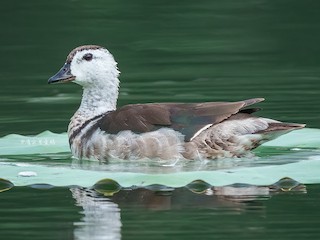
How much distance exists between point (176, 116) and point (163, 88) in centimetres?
500

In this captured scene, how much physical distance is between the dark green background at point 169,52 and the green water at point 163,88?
2 cm

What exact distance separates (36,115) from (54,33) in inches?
289

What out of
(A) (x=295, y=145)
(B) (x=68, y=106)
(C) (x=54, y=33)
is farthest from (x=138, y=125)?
(C) (x=54, y=33)

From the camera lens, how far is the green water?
10.3 meters

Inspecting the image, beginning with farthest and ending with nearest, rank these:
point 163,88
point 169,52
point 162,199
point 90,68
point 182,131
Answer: point 169,52 → point 163,88 → point 90,68 → point 182,131 → point 162,199

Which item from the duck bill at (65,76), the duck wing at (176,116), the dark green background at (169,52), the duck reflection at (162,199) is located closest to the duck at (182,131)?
the duck wing at (176,116)

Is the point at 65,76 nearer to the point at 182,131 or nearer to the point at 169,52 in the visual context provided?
the point at 182,131

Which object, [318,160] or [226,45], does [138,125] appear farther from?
[226,45]

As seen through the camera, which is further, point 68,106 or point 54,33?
point 54,33

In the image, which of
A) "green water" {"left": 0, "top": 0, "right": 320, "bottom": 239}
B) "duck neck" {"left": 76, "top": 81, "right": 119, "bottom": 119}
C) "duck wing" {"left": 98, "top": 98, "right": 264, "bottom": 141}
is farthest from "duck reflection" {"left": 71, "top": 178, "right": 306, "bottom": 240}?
"duck neck" {"left": 76, "top": 81, "right": 119, "bottom": 119}

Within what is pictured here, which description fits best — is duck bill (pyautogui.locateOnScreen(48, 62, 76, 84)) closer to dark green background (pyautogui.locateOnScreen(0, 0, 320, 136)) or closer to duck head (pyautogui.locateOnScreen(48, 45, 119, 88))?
duck head (pyautogui.locateOnScreen(48, 45, 119, 88))

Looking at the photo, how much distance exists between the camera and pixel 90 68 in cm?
1404

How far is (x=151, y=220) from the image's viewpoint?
10.4m

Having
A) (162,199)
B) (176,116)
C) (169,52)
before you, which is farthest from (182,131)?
(169,52)
